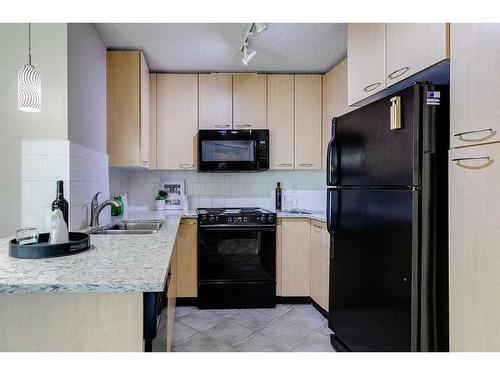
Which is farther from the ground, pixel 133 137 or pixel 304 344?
pixel 133 137

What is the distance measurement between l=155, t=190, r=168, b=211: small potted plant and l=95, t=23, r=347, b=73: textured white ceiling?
124 cm

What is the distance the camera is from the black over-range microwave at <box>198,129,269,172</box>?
3.06 metres

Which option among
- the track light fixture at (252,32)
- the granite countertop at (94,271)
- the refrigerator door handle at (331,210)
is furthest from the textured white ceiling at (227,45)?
the granite countertop at (94,271)

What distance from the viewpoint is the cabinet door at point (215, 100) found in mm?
3139

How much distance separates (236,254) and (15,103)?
1959 millimetres

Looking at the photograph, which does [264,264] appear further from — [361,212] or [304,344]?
[361,212]

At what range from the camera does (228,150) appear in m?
3.08

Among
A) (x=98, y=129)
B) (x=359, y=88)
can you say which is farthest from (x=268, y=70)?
(x=98, y=129)

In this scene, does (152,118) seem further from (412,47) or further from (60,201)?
(412,47)

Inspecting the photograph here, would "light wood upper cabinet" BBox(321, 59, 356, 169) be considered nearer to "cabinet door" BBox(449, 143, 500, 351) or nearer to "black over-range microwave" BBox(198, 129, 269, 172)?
"black over-range microwave" BBox(198, 129, 269, 172)

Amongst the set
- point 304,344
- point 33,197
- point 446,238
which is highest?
point 33,197

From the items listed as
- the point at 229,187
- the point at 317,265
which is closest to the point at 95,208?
the point at 229,187

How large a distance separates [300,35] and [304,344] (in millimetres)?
2303
